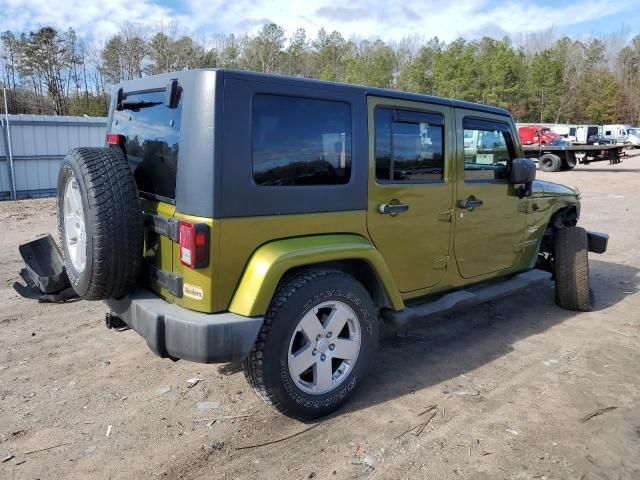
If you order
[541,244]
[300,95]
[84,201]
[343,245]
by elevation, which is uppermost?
[300,95]

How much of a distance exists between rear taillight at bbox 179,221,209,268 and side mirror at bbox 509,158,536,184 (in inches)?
113

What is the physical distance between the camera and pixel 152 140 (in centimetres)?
315

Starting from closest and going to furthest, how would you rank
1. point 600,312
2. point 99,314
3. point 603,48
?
1. point 99,314
2. point 600,312
3. point 603,48

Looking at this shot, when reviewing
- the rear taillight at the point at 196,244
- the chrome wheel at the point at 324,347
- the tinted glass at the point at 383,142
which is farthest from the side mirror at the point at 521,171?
the rear taillight at the point at 196,244

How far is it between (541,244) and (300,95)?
3531mm

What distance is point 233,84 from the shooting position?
2.68m

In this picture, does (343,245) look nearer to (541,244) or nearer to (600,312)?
(541,244)

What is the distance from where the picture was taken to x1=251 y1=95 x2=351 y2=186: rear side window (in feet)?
9.26

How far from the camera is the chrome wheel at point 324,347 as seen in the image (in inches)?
118

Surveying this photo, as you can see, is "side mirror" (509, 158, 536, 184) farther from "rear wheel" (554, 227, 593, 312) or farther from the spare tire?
the spare tire

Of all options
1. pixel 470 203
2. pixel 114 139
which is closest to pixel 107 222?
pixel 114 139

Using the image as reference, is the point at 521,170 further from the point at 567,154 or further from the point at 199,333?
the point at 567,154

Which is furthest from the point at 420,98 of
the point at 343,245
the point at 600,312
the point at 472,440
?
the point at 600,312

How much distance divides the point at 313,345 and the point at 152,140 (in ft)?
5.29
